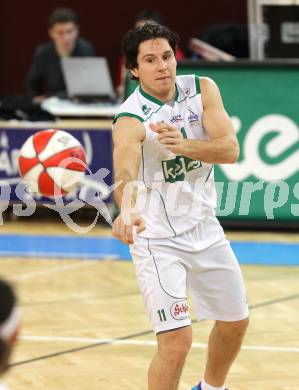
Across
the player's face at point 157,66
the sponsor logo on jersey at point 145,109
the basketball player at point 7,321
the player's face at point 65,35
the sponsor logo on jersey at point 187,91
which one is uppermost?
the basketball player at point 7,321

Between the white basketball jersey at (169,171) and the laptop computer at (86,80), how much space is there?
7.88 meters

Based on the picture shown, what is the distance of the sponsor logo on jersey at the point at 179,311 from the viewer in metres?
5.92

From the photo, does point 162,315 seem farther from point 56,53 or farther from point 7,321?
point 56,53

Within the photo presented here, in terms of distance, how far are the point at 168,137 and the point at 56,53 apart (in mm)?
9349

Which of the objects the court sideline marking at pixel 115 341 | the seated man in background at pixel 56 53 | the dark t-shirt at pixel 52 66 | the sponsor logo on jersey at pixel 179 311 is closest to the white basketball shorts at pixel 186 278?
the sponsor logo on jersey at pixel 179 311

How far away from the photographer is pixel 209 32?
16.3 m

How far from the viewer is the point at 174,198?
6.19 meters

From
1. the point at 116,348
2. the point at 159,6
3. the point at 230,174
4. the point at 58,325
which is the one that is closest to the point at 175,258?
the point at 116,348

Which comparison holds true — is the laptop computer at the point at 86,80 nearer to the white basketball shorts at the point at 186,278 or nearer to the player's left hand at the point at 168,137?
the white basketball shorts at the point at 186,278

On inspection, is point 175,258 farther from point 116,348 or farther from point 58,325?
point 58,325

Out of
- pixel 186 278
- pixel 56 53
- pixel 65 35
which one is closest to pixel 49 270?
pixel 65 35

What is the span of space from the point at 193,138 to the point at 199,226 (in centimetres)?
50

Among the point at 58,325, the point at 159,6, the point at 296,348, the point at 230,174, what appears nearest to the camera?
the point at 296,348

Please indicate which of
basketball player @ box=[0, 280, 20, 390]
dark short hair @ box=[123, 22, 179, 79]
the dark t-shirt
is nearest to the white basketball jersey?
dark short hair @ box=[123, 22, 179, 79]
